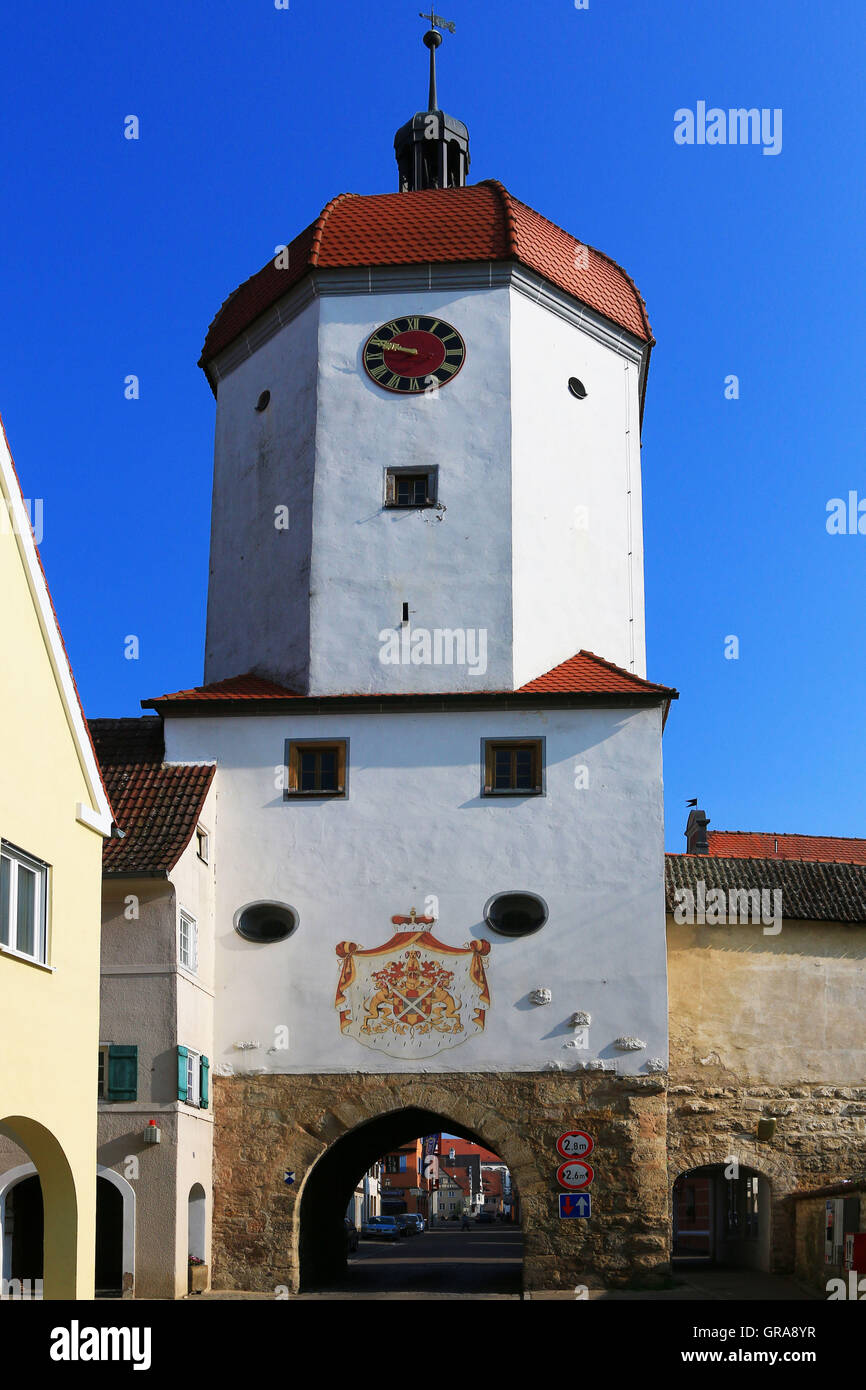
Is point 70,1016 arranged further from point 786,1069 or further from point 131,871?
point 786,1069

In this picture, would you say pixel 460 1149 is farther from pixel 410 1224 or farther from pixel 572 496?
pixel 572 496

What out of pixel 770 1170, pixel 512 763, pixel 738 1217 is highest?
pixel 512 763

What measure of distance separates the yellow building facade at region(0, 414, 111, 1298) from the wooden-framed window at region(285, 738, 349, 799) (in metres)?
10.0

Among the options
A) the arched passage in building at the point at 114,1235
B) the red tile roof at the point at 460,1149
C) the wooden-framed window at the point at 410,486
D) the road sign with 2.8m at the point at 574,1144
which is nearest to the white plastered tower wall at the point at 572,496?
the wooden-framed window at the point at 410,486

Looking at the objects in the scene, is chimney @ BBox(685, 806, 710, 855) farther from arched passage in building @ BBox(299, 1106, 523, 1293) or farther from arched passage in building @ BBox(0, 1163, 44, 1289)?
arched passage in building @ BBox(0, 1163, 44, 1289)

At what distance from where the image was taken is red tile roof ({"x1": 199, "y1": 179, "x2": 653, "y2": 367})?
2866 cm

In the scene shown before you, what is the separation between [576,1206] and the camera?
Result: 80.3 ft

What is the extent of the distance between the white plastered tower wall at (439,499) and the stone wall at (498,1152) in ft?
20.4

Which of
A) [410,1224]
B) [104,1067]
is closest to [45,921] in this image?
[104,1067]

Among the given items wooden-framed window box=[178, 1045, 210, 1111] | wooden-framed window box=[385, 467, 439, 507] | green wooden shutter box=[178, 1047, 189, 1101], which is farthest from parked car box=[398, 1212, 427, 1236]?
green wooden shutter box=[178, 1047, 189, 1101]

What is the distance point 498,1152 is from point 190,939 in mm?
5452

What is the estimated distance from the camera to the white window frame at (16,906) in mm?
14562
